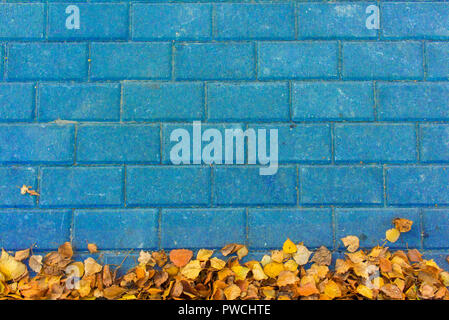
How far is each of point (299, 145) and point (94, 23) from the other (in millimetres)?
1346

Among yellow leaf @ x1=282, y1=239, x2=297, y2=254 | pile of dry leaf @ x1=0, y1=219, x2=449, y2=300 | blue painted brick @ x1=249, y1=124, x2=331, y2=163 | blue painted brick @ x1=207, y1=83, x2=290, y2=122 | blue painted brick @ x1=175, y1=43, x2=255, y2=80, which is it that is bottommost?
pile of dry leaf @ x1=0, y1=219, x2=449, y2=300

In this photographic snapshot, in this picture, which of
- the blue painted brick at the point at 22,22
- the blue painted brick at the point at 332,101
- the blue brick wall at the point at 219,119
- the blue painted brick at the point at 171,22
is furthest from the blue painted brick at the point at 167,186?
the blue painted brick at the point at 22,22

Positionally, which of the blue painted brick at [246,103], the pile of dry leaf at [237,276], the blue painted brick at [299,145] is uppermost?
the blue painted brick at [246,103]

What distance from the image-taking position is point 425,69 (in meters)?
1.95

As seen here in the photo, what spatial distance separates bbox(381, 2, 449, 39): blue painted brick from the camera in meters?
1.97

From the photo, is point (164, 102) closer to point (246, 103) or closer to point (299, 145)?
point (246, 103)

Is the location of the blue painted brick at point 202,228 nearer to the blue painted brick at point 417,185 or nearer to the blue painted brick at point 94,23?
the blue painted brick at point 417,185

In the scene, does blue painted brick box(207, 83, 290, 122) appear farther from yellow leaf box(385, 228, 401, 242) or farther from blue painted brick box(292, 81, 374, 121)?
yellow leaf box(385, 228, 401, 242)

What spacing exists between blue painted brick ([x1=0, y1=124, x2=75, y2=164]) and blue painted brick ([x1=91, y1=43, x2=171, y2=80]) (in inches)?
14.6

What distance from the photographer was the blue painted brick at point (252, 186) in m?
→ 1.89

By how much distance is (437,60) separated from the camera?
1.96 meters

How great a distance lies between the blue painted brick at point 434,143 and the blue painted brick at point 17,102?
86.1 inches

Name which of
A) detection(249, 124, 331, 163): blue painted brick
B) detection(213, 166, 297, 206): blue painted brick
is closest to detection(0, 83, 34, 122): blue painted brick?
detection(213, 166, 297, 206): blue painted brick

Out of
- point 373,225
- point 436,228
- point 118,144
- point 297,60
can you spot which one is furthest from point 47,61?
point 436,228
